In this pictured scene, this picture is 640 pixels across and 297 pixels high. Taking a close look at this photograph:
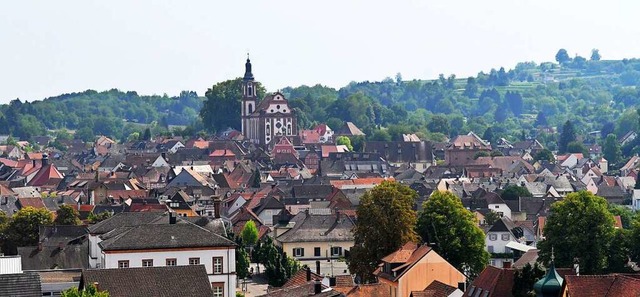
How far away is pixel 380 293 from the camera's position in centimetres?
5438

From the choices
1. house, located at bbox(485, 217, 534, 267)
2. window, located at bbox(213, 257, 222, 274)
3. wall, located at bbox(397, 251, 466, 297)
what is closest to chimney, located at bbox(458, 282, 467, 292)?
wall, located at bbox(397, 251, 466, 297)

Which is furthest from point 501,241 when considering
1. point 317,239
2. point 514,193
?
point 514,193

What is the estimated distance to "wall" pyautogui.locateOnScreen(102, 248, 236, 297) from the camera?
5341cm

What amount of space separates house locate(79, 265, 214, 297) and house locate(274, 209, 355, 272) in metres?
38.8

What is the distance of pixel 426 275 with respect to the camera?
5559 cm

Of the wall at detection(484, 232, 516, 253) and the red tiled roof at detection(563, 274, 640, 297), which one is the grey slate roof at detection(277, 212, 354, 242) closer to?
the wall at detection(484, 232, 516, 253)

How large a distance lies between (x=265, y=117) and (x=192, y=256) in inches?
5335

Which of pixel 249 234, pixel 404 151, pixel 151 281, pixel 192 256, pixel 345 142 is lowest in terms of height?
pixel 404 151

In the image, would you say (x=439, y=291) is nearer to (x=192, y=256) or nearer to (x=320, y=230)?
(x=192, y=256)

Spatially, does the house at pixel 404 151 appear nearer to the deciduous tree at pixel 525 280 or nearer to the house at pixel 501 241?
the house at pixel 501 241

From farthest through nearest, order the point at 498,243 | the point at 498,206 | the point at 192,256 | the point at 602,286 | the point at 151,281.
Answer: the point at 498,206
the point at 498,243
the point at 192,256
the point at 151,281
the point at 602,286

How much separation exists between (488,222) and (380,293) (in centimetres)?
4052

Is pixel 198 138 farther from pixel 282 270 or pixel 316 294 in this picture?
pixel 316 294

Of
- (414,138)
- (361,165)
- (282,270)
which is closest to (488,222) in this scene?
(282,270)
